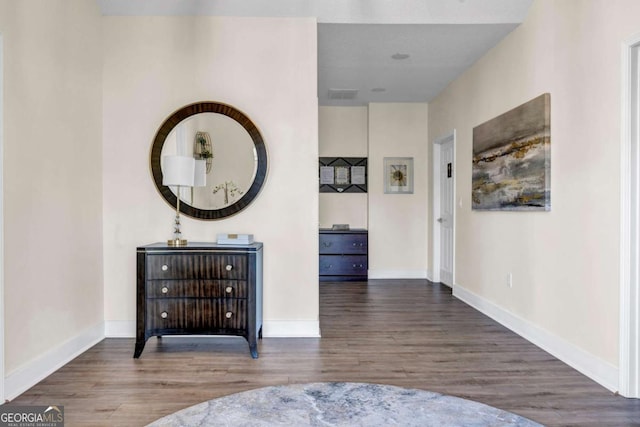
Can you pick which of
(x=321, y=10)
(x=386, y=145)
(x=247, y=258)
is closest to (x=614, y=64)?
(x=321, y=10)

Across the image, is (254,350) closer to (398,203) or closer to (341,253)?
(341,253)

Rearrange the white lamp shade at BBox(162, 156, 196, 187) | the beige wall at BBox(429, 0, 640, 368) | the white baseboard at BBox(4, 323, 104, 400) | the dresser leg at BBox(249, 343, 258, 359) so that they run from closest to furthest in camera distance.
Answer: the white baseboard at BBox(4, 323, 104, 400)
the beige wall at BBox(429, 0, 640, 368)
the dresser leg at BBox(249, 343, 258, 359)
the white lamp shade at BBox(162, 156, 196, 187)

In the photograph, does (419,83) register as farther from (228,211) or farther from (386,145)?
(228,211)

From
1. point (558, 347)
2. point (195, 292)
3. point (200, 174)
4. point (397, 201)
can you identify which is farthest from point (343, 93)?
point (558, 347)

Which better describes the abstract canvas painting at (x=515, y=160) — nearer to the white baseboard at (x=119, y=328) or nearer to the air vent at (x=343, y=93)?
the air vent at (x=343, y=93)

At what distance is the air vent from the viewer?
5.79m

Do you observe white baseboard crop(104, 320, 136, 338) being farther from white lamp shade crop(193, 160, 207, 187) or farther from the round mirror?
white lamp shade crop(193, 160, 207, 187)

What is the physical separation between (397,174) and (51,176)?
4783mm

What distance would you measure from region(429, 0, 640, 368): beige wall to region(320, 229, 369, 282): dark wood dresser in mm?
2280

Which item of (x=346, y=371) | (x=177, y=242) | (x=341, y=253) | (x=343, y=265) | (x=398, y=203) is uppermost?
(x=398, y=203)

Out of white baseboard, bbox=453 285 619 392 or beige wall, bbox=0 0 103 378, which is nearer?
beige wall, bbox=0 0 103 378

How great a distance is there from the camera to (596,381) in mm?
2615

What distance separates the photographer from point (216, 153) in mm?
3488

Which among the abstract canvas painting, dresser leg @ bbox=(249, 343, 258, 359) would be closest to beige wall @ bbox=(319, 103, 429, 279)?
the abstract canvas painting
